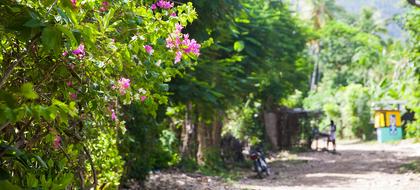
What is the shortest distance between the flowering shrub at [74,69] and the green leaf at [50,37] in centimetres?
11

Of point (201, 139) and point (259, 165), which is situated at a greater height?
point (201, 139)

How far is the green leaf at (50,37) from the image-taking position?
92.2 inches

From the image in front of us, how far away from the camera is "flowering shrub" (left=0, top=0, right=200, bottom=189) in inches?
109

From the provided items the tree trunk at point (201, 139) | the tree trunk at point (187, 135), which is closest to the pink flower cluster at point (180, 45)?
the tree trunk at point (187, 135)

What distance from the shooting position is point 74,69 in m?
3.61

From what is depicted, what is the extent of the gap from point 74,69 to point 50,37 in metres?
1.27

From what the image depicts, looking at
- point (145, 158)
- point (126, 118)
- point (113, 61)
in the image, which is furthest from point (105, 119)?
point (145, 158)

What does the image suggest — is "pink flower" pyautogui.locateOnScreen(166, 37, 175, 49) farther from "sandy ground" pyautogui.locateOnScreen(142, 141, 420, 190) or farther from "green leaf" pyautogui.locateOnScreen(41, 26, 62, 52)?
"sandy ground" pyautogui.locateOnScreen(142, 141, 420, 190)

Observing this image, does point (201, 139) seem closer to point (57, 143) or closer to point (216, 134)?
point (216, 134)

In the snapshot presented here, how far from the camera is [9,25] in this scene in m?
2.60

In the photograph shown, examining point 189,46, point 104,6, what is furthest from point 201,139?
point 104,6

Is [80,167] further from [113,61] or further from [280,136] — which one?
[280,136]

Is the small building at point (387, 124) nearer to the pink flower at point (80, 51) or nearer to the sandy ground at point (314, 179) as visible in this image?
the sandy ground at point (314, 179)

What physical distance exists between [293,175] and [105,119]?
1056 centimetres
